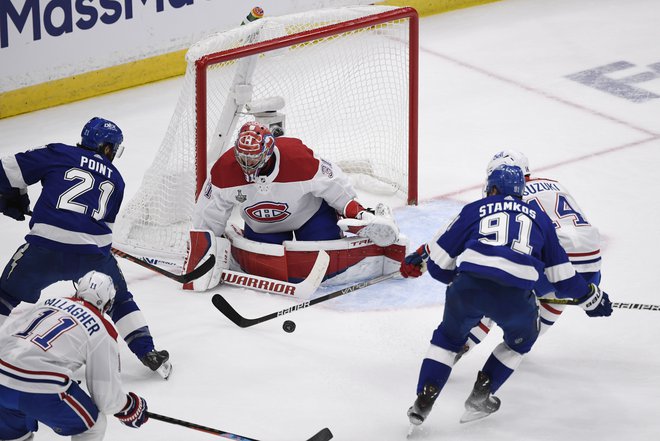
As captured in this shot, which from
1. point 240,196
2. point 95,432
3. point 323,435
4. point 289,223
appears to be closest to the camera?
point 95,432

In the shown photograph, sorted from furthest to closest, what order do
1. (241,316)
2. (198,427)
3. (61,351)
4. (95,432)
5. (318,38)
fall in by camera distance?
1. (318,38)
2. (241,316)
3. (198,427)
4. (95,432)
5. (61,351)

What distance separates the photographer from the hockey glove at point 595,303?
4.34m

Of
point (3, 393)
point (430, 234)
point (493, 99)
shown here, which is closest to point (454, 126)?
point (493, 99)

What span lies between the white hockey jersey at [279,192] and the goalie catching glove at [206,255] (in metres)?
0.07

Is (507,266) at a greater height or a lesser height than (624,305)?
greater

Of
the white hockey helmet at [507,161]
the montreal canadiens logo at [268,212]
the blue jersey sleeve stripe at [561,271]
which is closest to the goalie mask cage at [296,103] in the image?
the montreal canadiens logo at [268,212]

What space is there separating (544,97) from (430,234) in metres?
1.98

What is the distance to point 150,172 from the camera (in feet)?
18.6

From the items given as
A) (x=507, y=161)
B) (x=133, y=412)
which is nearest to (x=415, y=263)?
(x=507, y=161)

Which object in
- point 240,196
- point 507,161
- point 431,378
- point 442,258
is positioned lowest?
point 431,378

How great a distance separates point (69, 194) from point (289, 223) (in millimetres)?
1081

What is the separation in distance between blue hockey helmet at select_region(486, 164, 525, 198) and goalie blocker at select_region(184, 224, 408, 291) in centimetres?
113

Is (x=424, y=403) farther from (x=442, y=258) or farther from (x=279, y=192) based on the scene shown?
(x=279, y=192)

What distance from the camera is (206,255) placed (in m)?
5.21
